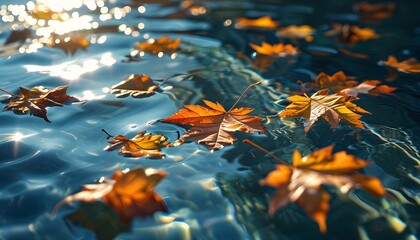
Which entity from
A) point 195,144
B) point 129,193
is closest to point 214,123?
point 195,144

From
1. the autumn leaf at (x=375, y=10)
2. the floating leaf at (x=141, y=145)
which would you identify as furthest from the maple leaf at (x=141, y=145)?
the autumn leaf at (x=375, y=10)

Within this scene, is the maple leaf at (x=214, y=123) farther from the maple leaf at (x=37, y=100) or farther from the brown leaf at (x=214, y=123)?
the maple leaf at (x=37, y=100)

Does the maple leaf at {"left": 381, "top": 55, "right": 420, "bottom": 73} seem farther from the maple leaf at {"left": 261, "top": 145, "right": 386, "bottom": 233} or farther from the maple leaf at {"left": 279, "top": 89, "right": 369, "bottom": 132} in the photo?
the maple leaf at {"left": 261, "top": 145, "right": 386, "bottom": 233}

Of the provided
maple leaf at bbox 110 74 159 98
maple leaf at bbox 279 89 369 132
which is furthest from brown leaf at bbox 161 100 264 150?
maple leaf at bbox 110 74 159 98

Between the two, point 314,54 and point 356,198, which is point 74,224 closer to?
point 356,198

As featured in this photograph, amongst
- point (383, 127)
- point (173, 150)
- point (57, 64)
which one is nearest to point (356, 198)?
point (383, 127)
